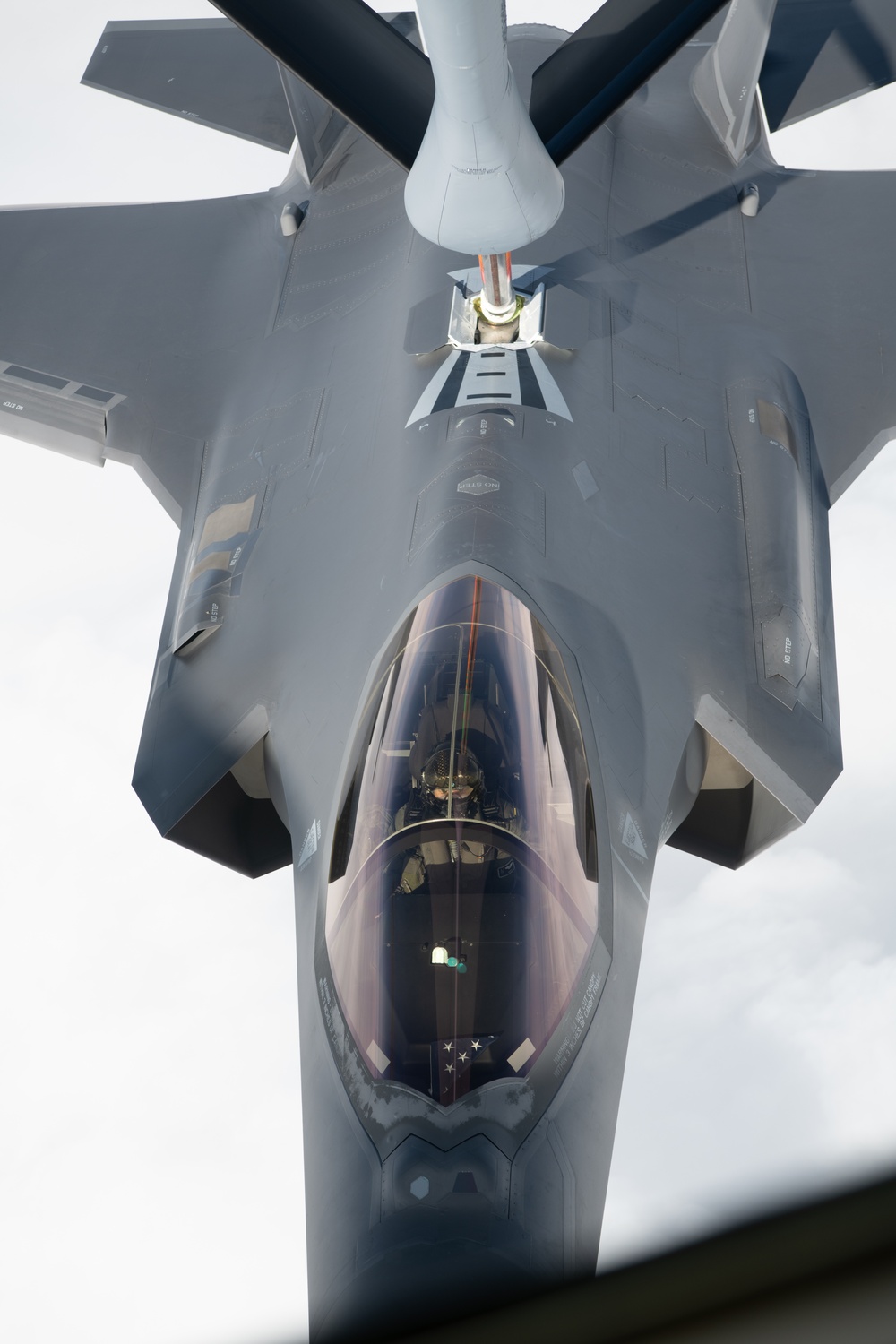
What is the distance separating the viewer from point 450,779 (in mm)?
4906

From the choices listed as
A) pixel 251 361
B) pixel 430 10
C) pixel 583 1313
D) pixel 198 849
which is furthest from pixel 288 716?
pixel 583 1313

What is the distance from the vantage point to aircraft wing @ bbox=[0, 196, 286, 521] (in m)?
9.39

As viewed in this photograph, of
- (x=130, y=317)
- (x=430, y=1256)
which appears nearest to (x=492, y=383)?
(x=130, y=317)

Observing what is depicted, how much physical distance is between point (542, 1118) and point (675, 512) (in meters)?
4.00

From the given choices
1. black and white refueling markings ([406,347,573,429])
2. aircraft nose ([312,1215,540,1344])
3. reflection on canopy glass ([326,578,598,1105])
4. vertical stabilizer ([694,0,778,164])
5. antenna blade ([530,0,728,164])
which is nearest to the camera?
aircraft nose ([312,1215,540,1344])

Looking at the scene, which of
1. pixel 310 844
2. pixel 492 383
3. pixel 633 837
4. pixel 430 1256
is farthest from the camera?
pixel 492 383

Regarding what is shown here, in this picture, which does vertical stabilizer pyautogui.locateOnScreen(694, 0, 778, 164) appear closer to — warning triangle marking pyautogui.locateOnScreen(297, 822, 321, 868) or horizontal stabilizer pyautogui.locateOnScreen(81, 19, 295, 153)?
horizontal stabilizer pyautogui.locateOnScreen(81, 19, 295, 153)

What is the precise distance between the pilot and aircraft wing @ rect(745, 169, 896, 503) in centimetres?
447

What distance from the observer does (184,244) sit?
35.2 ft

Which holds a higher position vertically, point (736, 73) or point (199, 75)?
Answer: point (199, 75)

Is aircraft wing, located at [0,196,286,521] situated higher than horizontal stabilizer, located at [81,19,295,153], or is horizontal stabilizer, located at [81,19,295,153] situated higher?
horizontal stabilizer, located at [81,19,295,153]

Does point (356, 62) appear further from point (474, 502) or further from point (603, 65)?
point (474, 502)

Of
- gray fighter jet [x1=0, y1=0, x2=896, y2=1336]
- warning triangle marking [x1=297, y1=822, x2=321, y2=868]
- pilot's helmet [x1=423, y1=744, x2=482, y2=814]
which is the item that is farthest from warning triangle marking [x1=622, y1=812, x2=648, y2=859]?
warning triangle marking [x1=297, y1=822, x2=321, y2=868]

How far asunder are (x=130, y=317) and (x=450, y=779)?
21.6ft
